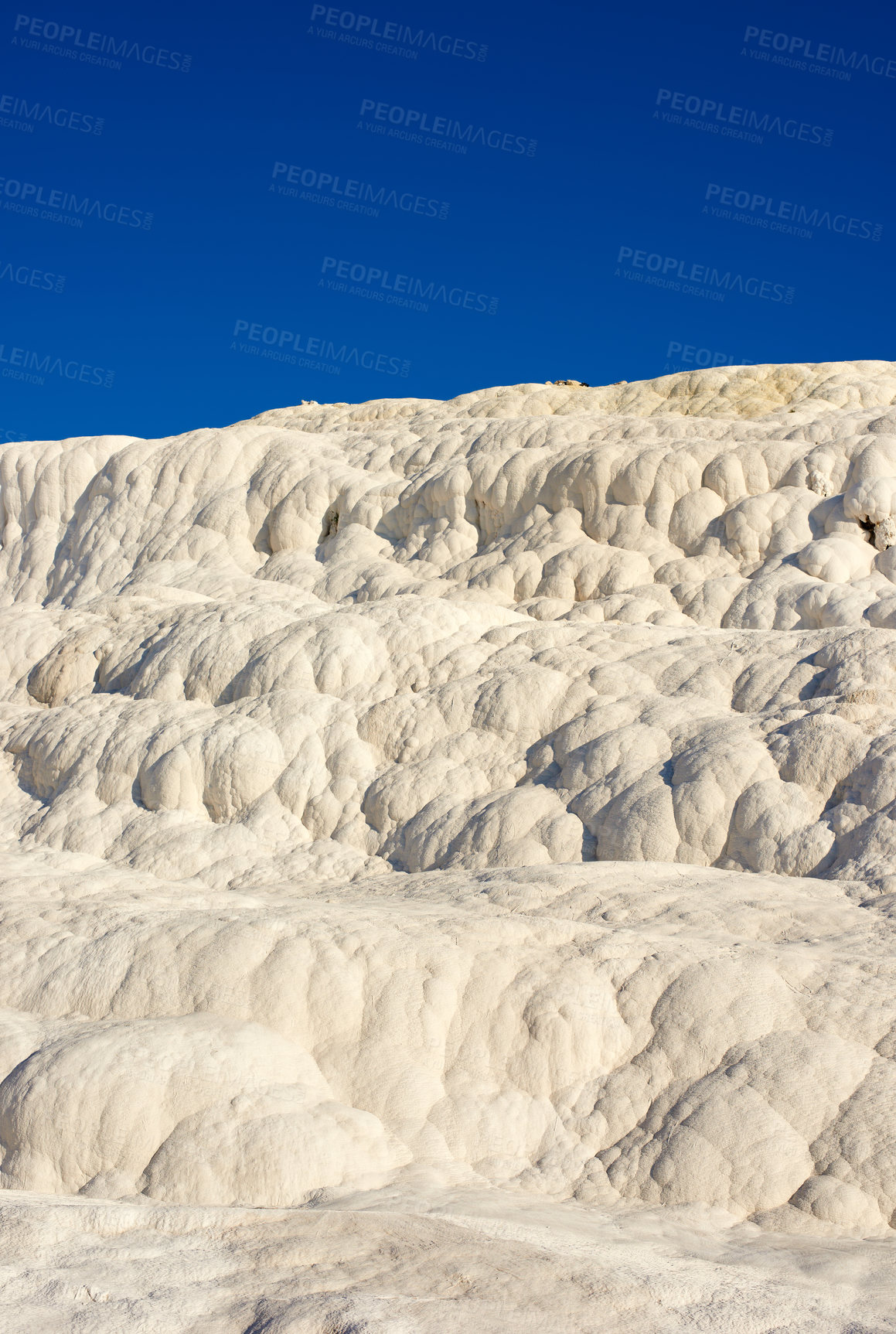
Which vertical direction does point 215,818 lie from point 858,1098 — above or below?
above

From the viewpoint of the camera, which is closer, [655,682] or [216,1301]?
[216,1301]

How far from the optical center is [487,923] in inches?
259

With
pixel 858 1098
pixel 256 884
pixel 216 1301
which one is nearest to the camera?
pixel 216 1301

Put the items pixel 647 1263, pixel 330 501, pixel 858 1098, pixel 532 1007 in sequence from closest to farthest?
pixel 647 1263 < pixel 858 1098 < pixel 532 1007 < pixel 330 501

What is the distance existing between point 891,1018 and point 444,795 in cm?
540

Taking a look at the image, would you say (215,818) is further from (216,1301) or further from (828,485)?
(828,485)

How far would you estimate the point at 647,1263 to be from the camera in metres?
3.97

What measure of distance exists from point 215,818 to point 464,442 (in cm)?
1084

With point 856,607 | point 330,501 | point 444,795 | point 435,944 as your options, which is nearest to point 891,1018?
point 435,944

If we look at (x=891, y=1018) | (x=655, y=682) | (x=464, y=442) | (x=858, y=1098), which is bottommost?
(x=858, y=1098)

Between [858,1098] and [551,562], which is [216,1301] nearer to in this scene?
[858,1098]

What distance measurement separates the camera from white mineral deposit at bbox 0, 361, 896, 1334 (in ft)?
13.0

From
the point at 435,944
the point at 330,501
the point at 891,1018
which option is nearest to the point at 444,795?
the point at 435,944

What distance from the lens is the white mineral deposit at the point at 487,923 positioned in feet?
13.0
